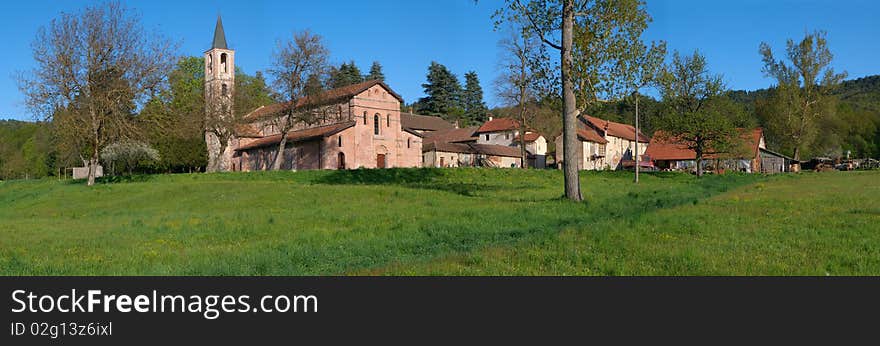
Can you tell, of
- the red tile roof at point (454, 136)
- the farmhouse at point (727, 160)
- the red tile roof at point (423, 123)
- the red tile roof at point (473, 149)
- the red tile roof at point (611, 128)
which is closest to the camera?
the farmhouse at point (727, 160)

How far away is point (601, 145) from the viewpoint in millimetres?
89062

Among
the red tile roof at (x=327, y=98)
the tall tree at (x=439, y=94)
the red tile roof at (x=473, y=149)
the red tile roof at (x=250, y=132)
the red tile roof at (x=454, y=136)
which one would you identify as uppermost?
the tall tree at (x=439, y=94)

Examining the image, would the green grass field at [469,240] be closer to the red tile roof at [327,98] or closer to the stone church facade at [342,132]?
the red tile roof at [327,98]

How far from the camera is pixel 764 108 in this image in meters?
91.8

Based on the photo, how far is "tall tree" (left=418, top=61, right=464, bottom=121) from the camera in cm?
12725

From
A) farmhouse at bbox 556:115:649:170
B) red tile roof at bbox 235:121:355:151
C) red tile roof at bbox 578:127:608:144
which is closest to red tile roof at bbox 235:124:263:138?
red tile roof at bbox 235:121:355:151

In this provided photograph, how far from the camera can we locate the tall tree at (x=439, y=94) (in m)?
127

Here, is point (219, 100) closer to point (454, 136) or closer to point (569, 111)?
point (569, 111)

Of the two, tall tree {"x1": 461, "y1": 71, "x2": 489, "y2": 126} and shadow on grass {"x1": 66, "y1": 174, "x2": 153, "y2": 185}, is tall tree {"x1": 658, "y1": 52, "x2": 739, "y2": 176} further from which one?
tall tree {"x1": 461, "y1": 71, "x2": 489, "y2": 126}

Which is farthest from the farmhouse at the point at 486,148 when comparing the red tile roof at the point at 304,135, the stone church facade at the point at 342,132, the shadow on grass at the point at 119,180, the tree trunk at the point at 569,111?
the tree trunk at the point at 569,111

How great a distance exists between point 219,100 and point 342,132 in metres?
12.0

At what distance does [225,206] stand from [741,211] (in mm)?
18400

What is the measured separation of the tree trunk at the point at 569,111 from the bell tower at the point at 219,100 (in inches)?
1695

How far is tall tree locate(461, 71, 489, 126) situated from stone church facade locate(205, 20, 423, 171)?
6701 centimetres
